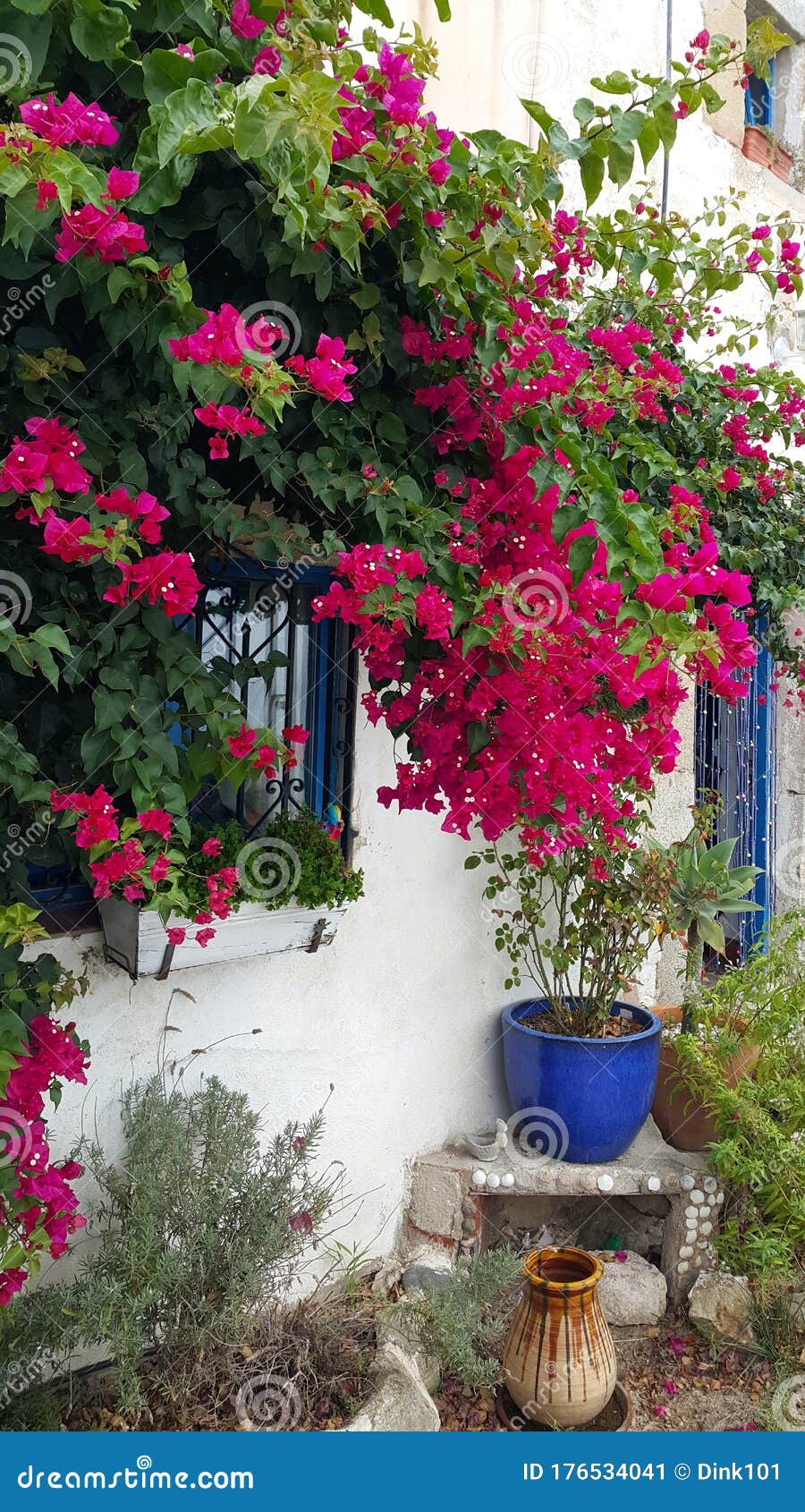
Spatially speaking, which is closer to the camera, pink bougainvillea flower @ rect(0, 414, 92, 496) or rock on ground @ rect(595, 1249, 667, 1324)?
pink bougainvillea flower @ rect(0, 414, 92, 496)

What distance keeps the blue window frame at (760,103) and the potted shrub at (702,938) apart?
12.2 ft

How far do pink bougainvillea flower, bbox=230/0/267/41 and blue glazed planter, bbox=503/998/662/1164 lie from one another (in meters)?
2.55

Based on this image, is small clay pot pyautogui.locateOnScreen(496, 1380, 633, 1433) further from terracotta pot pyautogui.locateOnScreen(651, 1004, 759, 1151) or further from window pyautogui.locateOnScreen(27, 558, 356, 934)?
window pyautogui.locateOnScreen(27, 558, 356, 934)

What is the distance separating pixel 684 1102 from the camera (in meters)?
3.43

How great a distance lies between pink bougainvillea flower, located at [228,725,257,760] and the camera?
170 cm

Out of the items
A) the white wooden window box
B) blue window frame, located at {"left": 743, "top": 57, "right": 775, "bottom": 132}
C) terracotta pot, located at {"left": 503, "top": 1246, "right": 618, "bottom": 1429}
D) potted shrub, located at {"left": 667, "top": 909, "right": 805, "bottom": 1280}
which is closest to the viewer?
the white wooden window box

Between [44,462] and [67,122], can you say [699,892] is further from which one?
[67,122]

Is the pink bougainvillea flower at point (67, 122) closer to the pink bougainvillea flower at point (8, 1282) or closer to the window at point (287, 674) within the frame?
the window at point (287, 674)

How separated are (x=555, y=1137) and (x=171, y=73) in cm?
281

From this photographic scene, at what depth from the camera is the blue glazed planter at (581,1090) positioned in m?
3.17

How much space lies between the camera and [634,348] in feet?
8.80

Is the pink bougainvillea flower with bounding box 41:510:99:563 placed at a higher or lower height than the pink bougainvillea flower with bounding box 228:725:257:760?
higher

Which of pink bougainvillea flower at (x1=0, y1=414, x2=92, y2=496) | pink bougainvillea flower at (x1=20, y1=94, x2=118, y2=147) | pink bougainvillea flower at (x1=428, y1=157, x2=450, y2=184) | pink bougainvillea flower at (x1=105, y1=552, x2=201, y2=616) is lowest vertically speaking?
pink bougainvillea flower at (x1=105, y1=552, x2=201, y2=616)

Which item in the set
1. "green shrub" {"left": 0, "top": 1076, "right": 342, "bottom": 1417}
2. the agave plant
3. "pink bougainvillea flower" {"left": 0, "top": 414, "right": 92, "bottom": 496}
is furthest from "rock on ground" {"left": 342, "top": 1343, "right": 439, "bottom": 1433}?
"pink bougainvillea flower" {"left": 0, "top": 414, "right": 92, "bottom": 496}
